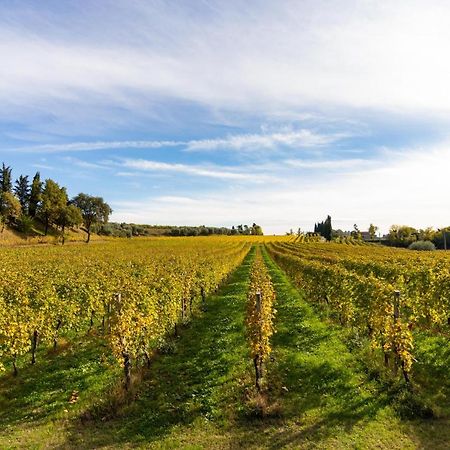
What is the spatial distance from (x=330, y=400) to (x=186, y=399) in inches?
159

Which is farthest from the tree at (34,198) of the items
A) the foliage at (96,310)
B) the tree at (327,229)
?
the tree at (327,229)

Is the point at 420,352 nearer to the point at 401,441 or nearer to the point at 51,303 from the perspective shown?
the point at 401,441

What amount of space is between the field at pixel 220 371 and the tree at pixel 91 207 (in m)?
79.8

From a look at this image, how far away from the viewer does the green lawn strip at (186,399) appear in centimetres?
916

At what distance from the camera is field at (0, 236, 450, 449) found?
923cm

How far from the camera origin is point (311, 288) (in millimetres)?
22625

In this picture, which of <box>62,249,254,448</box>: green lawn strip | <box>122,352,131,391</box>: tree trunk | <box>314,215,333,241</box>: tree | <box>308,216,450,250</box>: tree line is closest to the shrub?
<box>308,216,450,250</box>: tree line

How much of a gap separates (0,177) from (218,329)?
303 ft

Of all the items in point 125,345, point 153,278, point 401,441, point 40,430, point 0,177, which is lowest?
point 40,430

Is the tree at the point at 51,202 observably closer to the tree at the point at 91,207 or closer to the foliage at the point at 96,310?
the tree at the point at 91,207

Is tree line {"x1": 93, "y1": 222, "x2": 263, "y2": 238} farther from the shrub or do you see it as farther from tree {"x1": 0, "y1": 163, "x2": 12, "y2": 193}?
the shrub

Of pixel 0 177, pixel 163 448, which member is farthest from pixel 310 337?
pixel 0 177

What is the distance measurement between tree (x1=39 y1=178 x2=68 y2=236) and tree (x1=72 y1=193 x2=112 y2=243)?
8621 millimetres

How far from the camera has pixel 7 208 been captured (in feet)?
246
